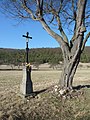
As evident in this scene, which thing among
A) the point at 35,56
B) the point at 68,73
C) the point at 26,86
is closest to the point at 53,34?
the point at 68,73

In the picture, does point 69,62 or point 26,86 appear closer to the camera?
point 26,86

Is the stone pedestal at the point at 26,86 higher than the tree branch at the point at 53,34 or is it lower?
lower

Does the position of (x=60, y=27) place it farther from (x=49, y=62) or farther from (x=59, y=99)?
(x=49, y=62)

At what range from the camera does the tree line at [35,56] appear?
6247 centimetres

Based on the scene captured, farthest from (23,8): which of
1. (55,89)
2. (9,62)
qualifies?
(9,62)

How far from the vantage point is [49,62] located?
70.5m

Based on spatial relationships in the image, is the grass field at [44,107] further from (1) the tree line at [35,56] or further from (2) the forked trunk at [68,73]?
(1) the tree line at [35,56]

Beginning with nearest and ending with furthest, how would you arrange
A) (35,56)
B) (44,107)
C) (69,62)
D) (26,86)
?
(44,107)
(26,86)
(69,62)
(35,56)

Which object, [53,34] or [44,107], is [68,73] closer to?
[53,34]

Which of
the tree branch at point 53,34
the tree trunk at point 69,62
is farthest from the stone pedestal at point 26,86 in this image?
the tree branch at point 53,34

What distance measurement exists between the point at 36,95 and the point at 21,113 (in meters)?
2.08

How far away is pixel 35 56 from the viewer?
226 ft

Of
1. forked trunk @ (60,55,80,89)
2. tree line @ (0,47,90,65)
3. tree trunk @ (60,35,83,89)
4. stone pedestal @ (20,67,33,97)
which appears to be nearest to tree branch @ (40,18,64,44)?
tree trunk @ (60,35,83,89)

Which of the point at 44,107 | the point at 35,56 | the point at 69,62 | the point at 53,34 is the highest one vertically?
the point at 35,56
